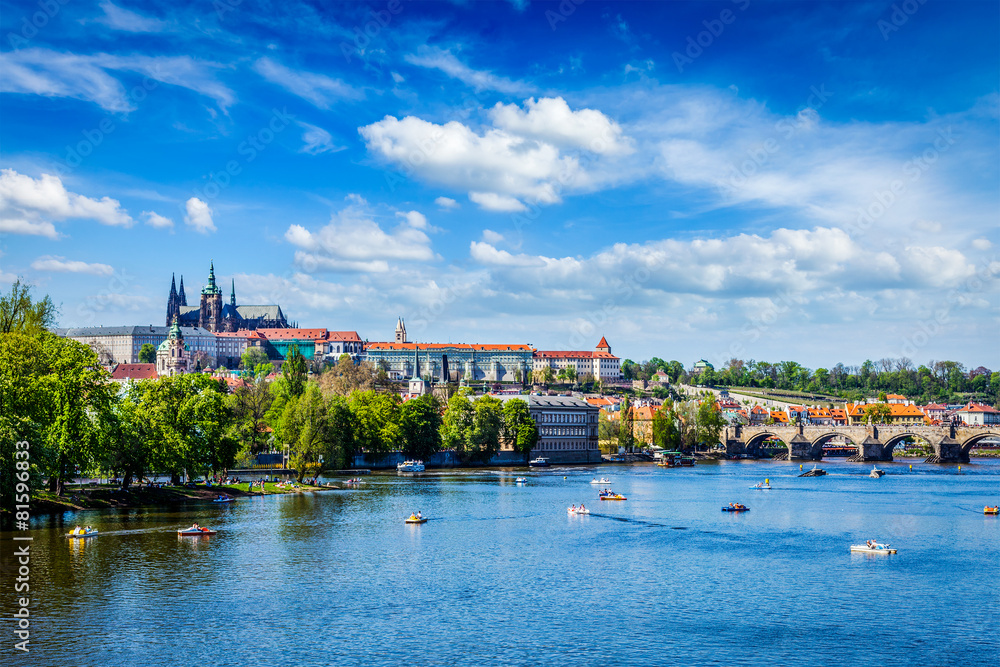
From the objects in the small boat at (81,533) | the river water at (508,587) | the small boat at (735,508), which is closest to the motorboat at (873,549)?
the river water at (508,587)

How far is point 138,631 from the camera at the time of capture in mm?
27688

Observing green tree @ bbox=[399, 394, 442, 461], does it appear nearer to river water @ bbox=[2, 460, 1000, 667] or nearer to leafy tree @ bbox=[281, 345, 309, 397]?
leafy tree @ bbox=[281, 345, 309, 397]

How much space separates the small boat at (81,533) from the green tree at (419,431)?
62.6 meters

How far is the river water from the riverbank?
1.82 m

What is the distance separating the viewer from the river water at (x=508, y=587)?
88.6 ft

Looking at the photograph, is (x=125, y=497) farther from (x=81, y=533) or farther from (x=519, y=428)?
(x=519, y=428)

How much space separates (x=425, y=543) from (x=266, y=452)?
5941 cm

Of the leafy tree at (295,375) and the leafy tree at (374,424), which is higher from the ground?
the leafy tree at (295,375)

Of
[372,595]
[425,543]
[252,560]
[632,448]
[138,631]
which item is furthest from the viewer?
[632,448]

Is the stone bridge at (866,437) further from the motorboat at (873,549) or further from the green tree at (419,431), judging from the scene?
the motorboat at (873,549)

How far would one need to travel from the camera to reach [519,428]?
408ft

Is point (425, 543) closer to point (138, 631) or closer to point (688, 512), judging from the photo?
point (138, 631)

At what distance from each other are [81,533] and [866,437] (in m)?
125

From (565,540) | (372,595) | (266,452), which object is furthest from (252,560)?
(266,452)
